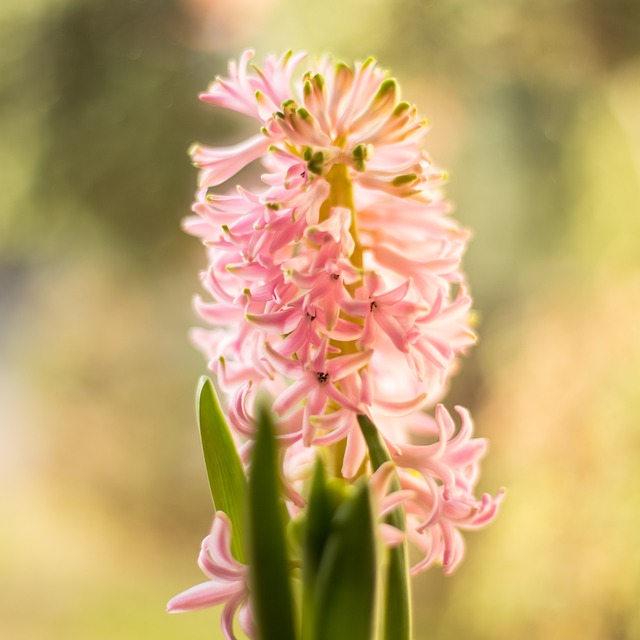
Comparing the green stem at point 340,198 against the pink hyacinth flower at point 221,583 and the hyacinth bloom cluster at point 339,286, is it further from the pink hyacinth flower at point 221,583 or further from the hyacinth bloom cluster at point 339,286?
the pink hyacinth flower at point 221,583

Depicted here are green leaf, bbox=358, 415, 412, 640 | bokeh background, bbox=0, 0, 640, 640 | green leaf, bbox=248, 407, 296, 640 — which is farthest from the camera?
bokeh background, bbox=0, 0, 640, 640

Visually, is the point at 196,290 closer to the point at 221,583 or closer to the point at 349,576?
the point at 221,583

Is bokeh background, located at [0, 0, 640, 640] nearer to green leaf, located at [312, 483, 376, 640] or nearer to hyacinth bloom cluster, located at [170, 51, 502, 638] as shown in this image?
hyacinth bloom cluster, located at [170, 51, 502, 638]

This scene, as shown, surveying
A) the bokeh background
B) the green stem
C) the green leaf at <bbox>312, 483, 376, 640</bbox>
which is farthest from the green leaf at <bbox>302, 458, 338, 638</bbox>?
the bokeh background

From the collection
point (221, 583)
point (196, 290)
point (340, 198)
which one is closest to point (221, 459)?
point (221, 583)

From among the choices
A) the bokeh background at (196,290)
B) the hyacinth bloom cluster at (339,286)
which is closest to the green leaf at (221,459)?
the hyacinth bloom cluster at (339,286)

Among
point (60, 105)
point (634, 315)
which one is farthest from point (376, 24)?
point (634, 315)

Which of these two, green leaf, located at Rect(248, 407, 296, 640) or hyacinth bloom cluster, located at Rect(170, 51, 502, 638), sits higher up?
hyacinth bloom cluster, located at Rect(170, 51, 502, 638)
